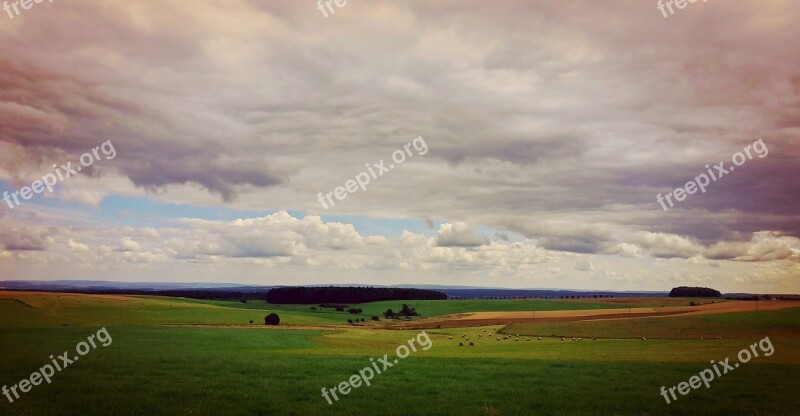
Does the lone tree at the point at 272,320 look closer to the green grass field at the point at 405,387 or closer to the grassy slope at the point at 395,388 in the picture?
the green grass field at the point at 405,387

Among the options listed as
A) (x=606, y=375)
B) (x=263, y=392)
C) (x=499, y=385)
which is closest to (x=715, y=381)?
(x=606, y=375)

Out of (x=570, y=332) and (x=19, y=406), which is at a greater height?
(x=19, y=406)

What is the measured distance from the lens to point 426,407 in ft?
67.0

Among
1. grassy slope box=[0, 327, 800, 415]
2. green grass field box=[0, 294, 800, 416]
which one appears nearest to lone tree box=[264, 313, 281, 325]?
green grass field box=[0, 294, 800, 416]

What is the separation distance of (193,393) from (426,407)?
10.0m

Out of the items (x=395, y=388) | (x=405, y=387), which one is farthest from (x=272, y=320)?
(x=395, y=388)

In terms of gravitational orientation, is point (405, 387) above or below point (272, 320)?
above

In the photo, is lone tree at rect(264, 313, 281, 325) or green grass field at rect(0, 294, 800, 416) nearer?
green grass field at rect(0, 294, 800, 416)

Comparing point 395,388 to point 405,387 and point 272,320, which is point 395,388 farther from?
point 272,320

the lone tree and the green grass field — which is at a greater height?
the green grass field

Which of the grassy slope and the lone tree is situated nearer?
the grassy slope

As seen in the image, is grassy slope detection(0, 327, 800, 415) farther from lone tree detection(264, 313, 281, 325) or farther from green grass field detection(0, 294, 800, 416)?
lone tree detection(264, 313, 281, 325)

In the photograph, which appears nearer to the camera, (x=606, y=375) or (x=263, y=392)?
(x=263, y=392)

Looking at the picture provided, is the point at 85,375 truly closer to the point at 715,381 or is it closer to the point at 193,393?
the point at 193,393
